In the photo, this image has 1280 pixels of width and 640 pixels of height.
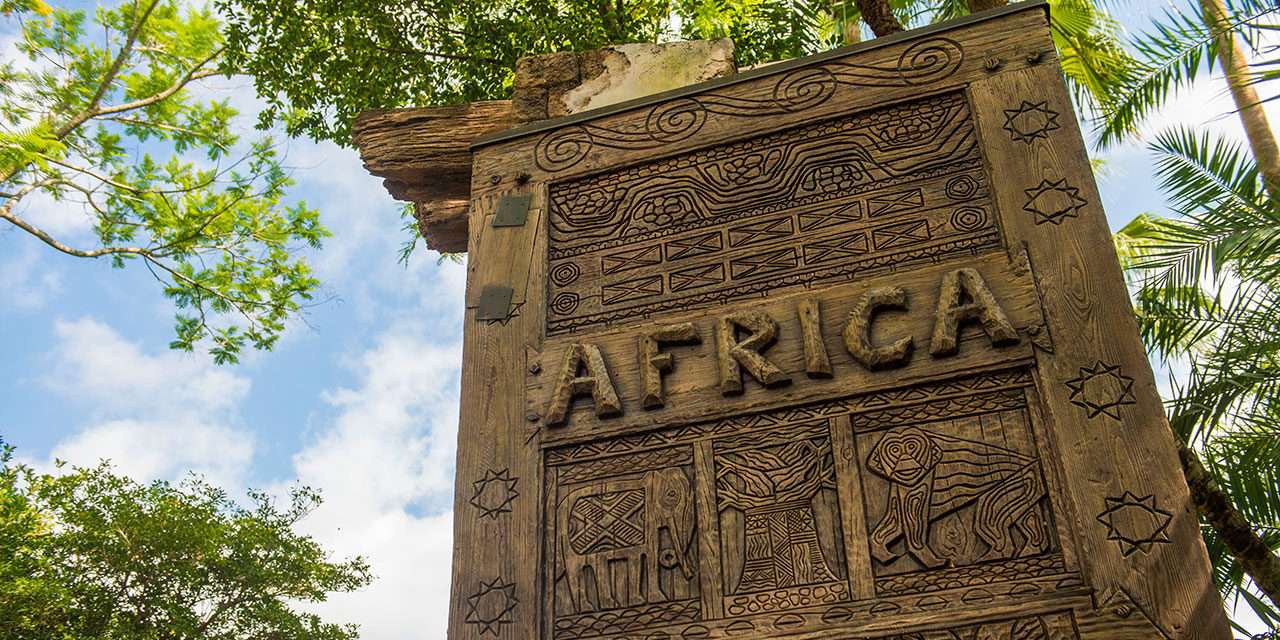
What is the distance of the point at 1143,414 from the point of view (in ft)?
9.66

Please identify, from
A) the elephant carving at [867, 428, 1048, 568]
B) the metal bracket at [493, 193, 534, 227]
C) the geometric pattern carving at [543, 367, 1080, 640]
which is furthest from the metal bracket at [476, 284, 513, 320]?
the elephant carving at [867, 428, 1048, 568]

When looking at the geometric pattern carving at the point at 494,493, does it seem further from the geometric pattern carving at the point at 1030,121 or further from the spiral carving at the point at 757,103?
the geometric pattern carving at the point at 1030,121

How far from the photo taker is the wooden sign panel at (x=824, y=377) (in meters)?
2.90

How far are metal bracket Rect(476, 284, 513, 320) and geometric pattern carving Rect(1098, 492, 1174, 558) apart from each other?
2087 mm

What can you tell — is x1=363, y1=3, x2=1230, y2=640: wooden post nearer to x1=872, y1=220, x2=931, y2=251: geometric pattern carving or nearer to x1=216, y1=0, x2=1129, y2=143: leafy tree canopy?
x1=872, y1=220, x2=931, y2=251: geometric pattern carving

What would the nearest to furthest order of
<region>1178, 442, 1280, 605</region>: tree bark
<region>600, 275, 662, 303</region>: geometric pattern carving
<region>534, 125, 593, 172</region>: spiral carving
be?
<region>600, 275, 662, 303</region>: geometric pattern carving → <region>534, 125, 593, 172</region>: spiral carving → <region>1178, 442, 1280, 605</region>: tree bark

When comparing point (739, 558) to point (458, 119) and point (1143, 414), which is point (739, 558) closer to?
point (1143, 414)

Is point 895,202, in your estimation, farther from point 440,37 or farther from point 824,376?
point 440,37

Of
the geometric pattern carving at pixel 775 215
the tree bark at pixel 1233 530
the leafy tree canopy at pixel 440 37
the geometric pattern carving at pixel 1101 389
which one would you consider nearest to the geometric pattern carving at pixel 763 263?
the geometric pattern carving at pixel 775 215

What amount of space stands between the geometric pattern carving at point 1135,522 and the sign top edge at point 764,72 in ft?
6.08

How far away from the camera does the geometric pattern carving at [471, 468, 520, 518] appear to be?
3.44 m

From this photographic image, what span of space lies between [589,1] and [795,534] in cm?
614

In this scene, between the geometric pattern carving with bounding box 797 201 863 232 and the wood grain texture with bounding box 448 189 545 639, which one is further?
the geometric pattern carving with bounding box 797 201 863 232

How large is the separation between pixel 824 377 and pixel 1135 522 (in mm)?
972
